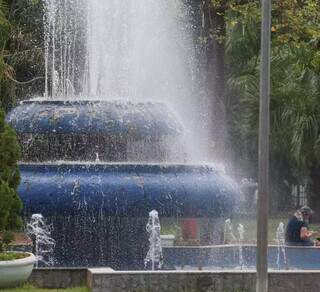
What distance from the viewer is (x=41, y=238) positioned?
13.2 meters

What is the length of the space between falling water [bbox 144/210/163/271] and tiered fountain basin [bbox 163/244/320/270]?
3.48 feet

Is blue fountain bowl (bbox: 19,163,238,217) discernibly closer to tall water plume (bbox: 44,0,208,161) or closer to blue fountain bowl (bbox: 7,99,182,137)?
blue fountain bowl (bbox: 7,99,182,137)

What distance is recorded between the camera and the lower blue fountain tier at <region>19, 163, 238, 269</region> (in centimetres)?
1255

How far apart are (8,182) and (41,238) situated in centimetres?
135

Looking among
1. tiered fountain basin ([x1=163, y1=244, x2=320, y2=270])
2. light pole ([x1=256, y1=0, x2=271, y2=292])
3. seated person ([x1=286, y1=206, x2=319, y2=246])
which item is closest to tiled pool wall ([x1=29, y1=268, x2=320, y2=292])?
light pole ([x1=256, y1=0, x2=271, y2=292])

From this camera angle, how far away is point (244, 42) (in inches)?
1244

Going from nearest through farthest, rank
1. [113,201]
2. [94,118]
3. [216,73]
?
[113,201], [94,118], [216,73]

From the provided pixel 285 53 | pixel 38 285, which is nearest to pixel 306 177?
pixel 285 53

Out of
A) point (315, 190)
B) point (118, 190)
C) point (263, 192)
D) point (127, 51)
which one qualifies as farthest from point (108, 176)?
point (315, 190)

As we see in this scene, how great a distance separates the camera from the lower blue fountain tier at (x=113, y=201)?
12.6 metres

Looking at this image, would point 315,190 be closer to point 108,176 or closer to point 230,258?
point 230,258

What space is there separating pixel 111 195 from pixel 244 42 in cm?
1959

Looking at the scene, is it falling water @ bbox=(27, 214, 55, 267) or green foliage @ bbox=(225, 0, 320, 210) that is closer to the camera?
falling water @ bbox=(27, 214, 55, 267)

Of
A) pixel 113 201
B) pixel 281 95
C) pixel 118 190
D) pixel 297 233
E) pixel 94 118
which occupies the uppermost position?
pixel 281 95
